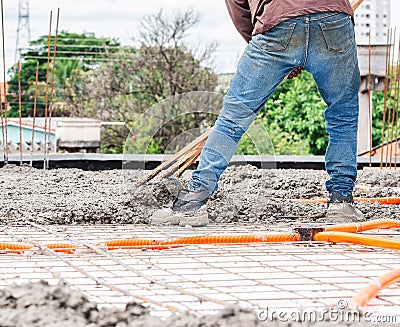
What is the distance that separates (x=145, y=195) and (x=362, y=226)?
1012mm

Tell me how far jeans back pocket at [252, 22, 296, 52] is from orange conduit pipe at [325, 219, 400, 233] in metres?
0.70

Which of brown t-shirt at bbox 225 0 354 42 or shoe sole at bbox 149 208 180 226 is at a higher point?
brown t-shirt at bbox 225 0 354 42

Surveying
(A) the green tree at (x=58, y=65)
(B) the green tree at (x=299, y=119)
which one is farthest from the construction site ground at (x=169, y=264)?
(A) the green tree at (x=58, y=65)

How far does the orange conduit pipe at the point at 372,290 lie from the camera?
5.01 ft

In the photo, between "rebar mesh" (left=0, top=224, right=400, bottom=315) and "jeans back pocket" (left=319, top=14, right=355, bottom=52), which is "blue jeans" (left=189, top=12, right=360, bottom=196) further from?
"rebar mesh" (left=0, top=224, right=400, bottom=315)

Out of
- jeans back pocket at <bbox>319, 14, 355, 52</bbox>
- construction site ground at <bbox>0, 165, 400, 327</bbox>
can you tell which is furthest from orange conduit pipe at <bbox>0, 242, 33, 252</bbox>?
jeans back pocket at <bbox>319, 14, 355, 52</bbox>

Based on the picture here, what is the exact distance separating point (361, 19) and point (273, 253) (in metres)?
10.7

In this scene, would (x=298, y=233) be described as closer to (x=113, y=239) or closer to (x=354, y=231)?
(x=354, y=231)

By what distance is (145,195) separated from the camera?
3.14 meters

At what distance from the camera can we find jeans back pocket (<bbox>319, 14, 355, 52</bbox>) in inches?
106

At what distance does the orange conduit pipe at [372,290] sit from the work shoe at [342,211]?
1.06 m

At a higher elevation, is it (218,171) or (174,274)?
(218,171)

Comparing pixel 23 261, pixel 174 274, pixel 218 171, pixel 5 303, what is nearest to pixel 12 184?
pixel 218 171

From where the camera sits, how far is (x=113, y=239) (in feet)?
7.89
